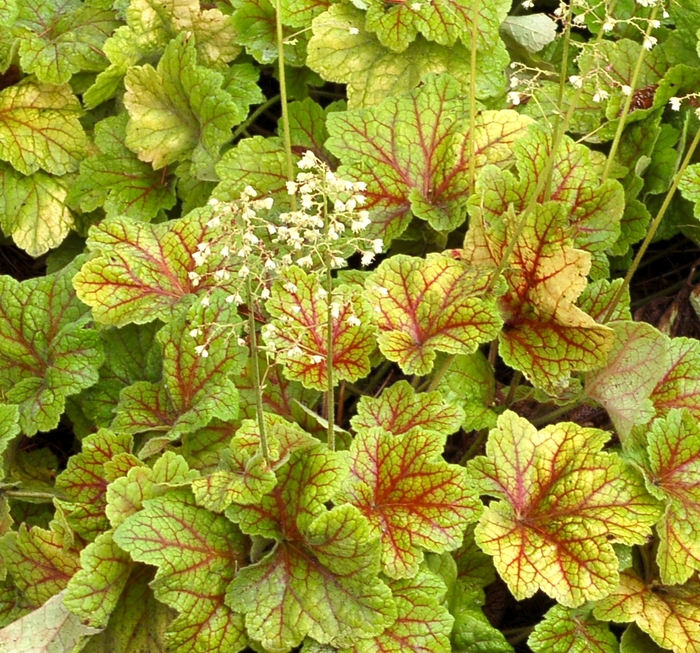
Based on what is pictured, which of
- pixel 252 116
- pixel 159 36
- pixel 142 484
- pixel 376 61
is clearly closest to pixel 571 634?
pixel 142 484

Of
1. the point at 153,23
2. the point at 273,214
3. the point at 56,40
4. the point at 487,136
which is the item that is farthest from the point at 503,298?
the point at 56,40

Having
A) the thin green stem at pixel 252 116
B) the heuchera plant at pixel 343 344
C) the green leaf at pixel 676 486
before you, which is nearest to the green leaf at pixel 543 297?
the heuchera plant at pixel 343 344

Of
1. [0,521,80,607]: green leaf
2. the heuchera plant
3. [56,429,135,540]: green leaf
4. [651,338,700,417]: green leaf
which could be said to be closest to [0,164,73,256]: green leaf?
the heuchera plant

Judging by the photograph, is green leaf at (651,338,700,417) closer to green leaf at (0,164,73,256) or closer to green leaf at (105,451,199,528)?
green leaf at (105,451,199,528)

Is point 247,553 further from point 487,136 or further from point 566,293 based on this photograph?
point 487,136

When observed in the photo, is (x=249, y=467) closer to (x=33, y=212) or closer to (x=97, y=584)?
(x=97, y=584)

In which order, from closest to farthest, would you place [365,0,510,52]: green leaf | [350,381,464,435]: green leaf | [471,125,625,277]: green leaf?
[350,381,464,435]: green leaf → [471,125,625,277]: green leaf → [365,0,510,52]: green leaf
